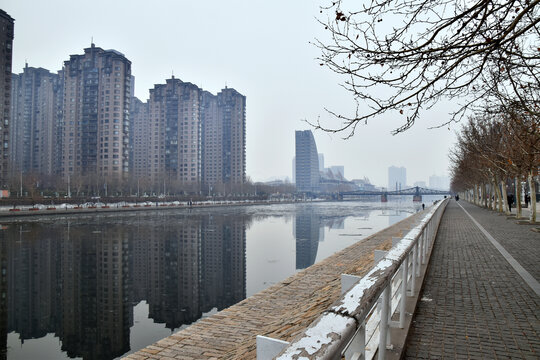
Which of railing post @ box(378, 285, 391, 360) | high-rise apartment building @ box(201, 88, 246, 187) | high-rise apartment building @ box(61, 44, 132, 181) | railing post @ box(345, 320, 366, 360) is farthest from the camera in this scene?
high-rise apartment building @ box(201, 88, 246, 187)

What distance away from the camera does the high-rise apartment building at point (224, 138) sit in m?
145

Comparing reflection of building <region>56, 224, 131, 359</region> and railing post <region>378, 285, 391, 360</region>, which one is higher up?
railing post <region>378, 285, 391, 360</region>

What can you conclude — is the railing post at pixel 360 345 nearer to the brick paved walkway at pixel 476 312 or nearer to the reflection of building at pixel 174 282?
the brick paved walkway at pixel 476 312

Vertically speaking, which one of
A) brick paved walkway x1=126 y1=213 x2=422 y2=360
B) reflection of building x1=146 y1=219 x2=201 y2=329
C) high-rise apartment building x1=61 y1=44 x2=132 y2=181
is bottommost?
reflection of building x1=146 y1=219 x2=201 y2=329

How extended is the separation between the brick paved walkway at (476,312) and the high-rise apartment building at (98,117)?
95137 millimetres

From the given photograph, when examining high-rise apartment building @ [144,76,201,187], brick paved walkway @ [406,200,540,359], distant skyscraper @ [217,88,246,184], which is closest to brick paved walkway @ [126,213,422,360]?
brick paved walkway @ [406,200,540,359]

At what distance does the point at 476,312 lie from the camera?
5520 millimetres

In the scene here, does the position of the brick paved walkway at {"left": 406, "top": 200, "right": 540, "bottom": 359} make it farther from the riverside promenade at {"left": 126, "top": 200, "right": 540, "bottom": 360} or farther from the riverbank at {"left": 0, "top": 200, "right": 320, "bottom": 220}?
the riverbank at {"left": 0, "top": 200, "right": 320, "bottom": 220}

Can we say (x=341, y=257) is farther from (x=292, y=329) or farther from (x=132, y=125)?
(x=132, y=125)

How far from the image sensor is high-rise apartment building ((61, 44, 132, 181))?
95375 mm

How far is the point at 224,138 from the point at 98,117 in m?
58.2

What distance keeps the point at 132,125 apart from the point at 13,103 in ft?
121

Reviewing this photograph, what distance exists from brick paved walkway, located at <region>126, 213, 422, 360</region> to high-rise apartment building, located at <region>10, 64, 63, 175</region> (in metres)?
113

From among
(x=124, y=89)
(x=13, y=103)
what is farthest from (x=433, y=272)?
(x=13, y=103)
